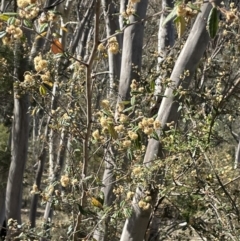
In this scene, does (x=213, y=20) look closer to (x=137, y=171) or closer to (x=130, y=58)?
(x=137, y=171)

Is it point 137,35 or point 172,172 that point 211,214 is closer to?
point 172,172

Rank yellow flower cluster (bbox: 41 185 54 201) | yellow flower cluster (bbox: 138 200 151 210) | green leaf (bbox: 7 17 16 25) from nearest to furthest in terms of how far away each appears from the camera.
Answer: green leaf (bbox: 7 17 16 25) < yellow flower cluster (bbox: 41 185 54 201) < yellow flower cluster (bbox: 138 200 151 210)

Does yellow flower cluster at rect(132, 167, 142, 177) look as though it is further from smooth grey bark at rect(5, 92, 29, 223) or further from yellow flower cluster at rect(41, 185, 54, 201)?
smooth grey bark at rect(5, 92, 29, 223)

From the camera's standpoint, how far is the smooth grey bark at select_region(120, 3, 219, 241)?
349 cm

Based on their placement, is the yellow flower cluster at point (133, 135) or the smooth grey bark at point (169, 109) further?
the smooth grey bark at point (169, 109)

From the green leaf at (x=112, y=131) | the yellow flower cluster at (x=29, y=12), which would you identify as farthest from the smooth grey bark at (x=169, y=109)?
the yellow flower cluster at (x=29, y=12)

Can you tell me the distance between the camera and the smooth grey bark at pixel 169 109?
3.49 meters

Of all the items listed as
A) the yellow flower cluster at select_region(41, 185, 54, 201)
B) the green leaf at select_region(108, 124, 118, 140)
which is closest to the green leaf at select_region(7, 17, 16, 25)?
the green leaf at select_region(108, 124, 118, 140)

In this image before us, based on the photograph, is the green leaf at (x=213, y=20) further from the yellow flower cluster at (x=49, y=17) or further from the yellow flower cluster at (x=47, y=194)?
the yellow flower cluster at (x=47, y=194)

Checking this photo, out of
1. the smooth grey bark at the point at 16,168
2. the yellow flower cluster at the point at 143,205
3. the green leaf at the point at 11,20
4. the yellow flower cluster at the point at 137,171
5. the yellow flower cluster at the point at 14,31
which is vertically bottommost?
the smooth grey bark at the point at 16,168

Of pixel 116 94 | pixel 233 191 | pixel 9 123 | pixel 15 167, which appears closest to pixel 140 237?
pixel 233 191

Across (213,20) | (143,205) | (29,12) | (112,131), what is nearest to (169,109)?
(143,205)

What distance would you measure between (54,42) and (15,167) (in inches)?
173

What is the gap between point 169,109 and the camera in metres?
3.59
